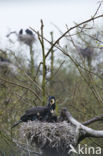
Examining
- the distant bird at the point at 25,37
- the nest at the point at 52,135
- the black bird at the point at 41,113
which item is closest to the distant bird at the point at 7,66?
the distant bird at the point at 25,37

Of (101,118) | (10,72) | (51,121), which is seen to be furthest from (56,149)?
(10,72)

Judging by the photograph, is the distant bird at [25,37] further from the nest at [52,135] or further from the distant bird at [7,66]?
the nest at [52,135]

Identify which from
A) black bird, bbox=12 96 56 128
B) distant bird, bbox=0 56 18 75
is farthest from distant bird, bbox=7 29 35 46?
black bird, bbox=12 96 56 128

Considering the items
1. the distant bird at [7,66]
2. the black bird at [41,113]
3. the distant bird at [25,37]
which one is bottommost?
the black bird at [41,113]

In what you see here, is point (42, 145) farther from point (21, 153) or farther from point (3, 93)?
point (3, 93)

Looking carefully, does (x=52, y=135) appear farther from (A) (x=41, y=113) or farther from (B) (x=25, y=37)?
(B) (x=25, y=37)

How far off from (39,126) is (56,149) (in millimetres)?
477

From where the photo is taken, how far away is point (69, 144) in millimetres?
4594

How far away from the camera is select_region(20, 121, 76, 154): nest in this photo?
462cm

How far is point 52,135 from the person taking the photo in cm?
462

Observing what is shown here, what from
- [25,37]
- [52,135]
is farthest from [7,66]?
[52,135]

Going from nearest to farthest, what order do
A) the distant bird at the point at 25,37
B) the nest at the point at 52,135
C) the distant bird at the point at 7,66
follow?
the nest at the point at 52,135 → the distant bird at the point at 7,66 → the distant bird at the point at 25,37

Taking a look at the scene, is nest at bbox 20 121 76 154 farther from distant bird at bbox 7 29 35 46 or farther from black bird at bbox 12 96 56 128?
distant bird at bbox 7 29 35 46

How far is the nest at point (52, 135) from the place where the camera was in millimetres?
4617
